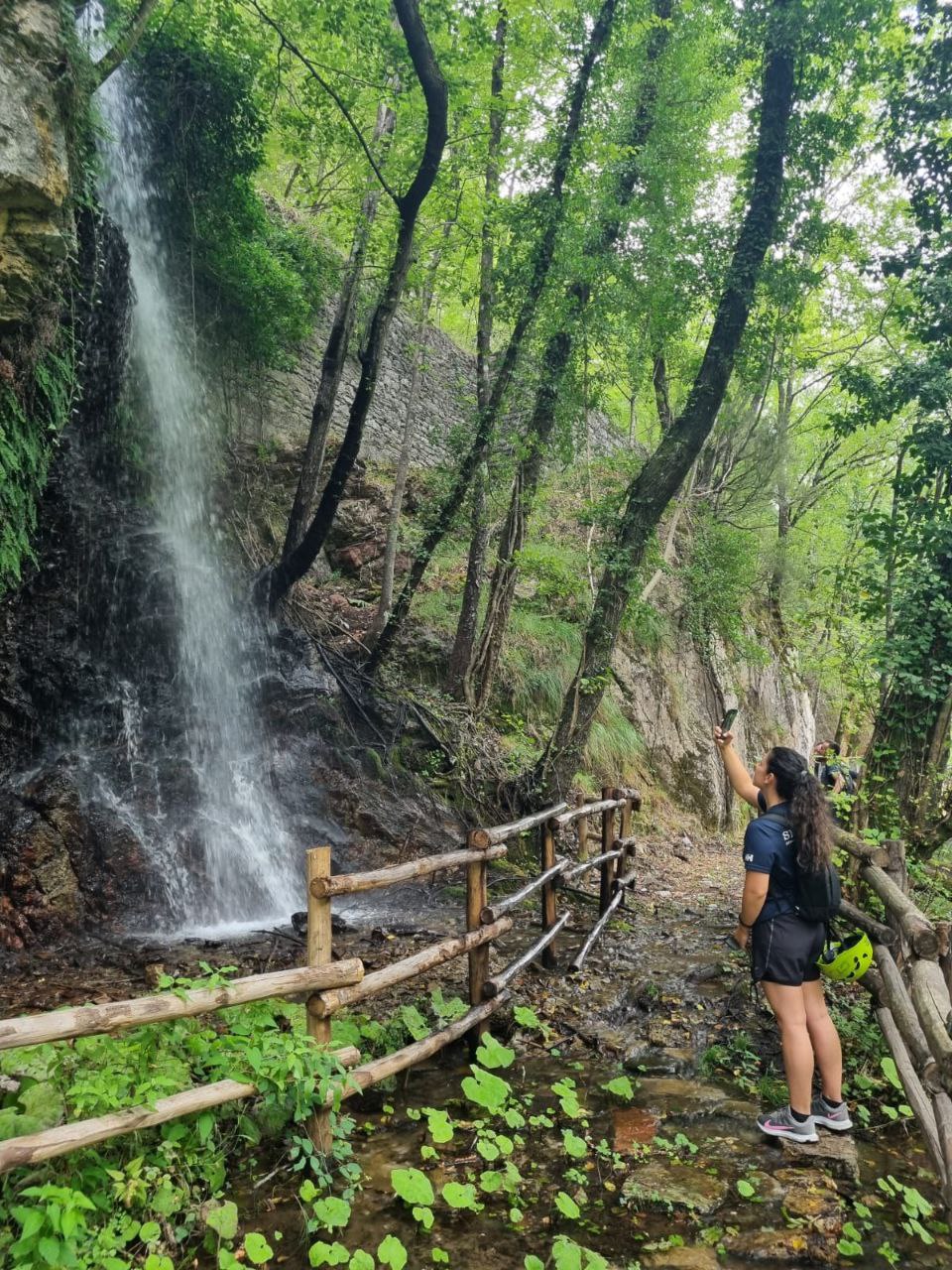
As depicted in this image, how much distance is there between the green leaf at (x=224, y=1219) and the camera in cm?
270

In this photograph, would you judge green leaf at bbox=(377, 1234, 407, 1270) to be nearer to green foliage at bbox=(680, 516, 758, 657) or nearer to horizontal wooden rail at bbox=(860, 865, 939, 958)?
horizontal wooden rail at bbox=(860, 865, 939, 958)

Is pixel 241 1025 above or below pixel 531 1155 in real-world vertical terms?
above

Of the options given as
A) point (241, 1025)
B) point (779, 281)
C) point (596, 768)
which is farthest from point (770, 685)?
point (241, 1025)

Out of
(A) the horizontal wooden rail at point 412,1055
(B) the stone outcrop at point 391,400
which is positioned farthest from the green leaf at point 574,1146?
(B) the stone outcrop at point 391,400

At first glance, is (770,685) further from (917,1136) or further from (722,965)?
(917,1136)

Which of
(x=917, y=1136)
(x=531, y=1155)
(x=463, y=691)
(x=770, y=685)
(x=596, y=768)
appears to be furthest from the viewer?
(x=770, y=685)

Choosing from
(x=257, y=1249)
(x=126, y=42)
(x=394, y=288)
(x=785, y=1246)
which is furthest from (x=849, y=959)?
(x=126, y=42)

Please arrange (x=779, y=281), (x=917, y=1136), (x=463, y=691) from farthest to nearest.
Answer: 1. (x=463, y=691)
2. (x=779, y=281)
3. (x=917, y=1136)

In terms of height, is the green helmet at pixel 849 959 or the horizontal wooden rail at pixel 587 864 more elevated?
the green helmet at pixel 849 959

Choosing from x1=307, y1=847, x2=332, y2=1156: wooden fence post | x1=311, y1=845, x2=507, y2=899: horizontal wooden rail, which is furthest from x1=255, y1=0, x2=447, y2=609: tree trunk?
x1=307, y1=847, x2=332, y2=1156: wooden fence post

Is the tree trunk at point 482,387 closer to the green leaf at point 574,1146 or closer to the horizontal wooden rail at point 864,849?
the horizontal wooden rail at point 864,849

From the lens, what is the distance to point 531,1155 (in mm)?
3486

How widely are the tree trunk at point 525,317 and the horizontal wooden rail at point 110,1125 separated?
776 centimetres

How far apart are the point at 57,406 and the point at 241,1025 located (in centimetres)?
615
